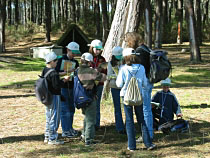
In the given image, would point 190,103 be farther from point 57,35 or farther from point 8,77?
point 57,35

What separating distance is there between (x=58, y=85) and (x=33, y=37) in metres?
36.3

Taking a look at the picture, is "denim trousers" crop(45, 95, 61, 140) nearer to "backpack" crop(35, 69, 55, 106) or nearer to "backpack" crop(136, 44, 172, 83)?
"backpack" crop(35, 69, 55, 106)

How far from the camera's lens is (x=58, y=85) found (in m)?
6.46

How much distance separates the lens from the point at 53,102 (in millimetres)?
6707

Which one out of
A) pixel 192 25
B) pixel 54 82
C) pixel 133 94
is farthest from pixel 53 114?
pixel 192 25

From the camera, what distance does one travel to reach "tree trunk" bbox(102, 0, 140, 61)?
32.9 ft

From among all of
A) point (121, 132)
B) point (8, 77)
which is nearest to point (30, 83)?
point (8, 77)

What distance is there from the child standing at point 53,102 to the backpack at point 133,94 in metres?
1.18

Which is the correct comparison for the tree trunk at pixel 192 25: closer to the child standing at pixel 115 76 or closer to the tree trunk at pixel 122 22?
the tree trunk at pixel 122 22

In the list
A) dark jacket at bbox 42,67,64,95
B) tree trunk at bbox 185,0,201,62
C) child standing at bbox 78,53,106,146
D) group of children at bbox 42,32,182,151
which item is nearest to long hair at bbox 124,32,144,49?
group of children at bbox 42,32,182,151

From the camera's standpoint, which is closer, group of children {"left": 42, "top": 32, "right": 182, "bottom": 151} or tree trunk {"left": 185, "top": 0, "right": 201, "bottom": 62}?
group of children {"left": 42, "top": 32, "right": 182, "bottom": 151}

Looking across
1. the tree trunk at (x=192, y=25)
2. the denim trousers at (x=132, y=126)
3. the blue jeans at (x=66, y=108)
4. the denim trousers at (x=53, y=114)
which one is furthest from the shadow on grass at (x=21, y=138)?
the tree trunk at (x=192, y=25)

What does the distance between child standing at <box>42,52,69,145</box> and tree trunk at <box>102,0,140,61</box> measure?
3541 millimetres

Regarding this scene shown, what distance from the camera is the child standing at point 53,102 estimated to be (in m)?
6.45
